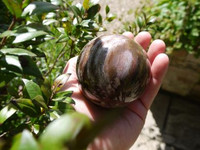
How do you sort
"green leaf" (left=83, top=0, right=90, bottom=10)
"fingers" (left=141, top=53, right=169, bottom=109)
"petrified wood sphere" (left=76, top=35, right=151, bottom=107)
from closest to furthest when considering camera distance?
"petrified wood sphere" (left=76, top=35, right=151, bottom=107), "green leaf" (left=83, top=0, right=90, bottom=10), "fingers" (left=141, top=53, right=169, bottom=109)

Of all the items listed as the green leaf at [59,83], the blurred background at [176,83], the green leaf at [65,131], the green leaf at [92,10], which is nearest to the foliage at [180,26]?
the blurred background at [176,83]

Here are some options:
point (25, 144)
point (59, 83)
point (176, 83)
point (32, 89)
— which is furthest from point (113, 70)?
point (176, 83)

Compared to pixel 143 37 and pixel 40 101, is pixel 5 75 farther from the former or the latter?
pixel 143 37

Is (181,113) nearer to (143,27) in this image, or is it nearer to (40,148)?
(143,27)

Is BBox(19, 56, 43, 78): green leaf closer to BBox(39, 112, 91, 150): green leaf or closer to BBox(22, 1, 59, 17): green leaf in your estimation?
BBox(22, 1, 59, 17): green leaf

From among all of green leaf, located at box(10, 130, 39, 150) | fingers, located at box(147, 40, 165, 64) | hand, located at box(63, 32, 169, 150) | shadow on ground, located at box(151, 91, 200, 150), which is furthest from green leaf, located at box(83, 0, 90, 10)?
shadow on ground, located at box(151, 91, 200, 150)

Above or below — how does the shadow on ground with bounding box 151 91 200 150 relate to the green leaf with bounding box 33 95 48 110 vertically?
below

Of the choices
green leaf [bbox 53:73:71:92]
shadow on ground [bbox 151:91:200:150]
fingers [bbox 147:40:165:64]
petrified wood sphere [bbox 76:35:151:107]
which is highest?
green leaf [bbox 53:73:71:92]
